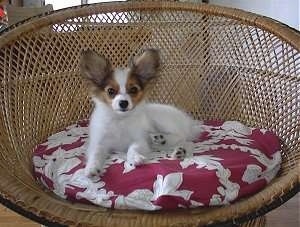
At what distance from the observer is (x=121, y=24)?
187 cm

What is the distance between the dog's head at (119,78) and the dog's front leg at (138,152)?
0.35 ft

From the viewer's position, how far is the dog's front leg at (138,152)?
127cm

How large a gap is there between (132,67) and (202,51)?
59cm

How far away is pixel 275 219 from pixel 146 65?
88 cm

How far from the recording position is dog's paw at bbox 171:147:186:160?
135cm

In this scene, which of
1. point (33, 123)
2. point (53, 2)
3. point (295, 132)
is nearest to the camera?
point (295, 132)

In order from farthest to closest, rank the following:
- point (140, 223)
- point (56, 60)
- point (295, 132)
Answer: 1. point (56, 60)
2. point (295, 132)
3. point (140, 223)

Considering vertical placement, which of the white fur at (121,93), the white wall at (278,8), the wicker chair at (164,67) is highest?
the white wall at (278,8)

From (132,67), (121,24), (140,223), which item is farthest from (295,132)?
(121,24)

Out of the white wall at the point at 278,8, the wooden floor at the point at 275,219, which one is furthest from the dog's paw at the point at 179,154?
the white wall at the point at 278,8

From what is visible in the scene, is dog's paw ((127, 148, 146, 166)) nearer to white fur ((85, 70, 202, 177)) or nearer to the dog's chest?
white fur ((85, 70, 202, 177))

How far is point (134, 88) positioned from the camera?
4.42 ft

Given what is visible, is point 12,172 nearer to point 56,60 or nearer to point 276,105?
point 56,60

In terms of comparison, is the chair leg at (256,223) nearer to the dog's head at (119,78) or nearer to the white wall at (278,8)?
the dog's head at (119,78)
